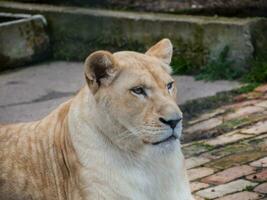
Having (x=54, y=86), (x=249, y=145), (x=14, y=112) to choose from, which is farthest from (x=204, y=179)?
(x=54, y=86)

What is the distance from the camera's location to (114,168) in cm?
471

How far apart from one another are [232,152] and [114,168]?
6.82ft

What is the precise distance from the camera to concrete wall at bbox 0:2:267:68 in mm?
8523

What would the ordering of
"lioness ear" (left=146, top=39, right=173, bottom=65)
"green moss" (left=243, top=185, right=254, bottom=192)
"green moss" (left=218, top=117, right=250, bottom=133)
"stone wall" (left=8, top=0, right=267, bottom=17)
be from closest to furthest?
1. "lioness ear" (left=146, top=39, right=173, bottom=65)
2. "green moss" (left=243, top=185, right=254, bottom=192)
3. "green moss" (left=218, top=117, right=250, bottom=133)
4. "stone wall" (left=8, top=0, right=267, bottom=17)

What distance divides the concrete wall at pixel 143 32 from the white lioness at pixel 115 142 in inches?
141

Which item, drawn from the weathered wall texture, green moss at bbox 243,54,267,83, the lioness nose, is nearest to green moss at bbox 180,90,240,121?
green moss at bbox 243,54,267,83

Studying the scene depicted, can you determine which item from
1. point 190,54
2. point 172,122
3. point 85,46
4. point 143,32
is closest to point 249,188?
point 172,122

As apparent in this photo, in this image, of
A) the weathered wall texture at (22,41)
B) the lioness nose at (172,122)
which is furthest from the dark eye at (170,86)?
the weathered wall texture at (22,41)

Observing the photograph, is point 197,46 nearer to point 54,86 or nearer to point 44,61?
point 54,86

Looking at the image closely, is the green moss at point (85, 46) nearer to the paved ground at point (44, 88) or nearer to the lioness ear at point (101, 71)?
the paved ground at point (44, 88)

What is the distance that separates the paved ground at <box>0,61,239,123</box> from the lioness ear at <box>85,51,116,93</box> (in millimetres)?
3314

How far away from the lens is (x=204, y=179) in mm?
6113

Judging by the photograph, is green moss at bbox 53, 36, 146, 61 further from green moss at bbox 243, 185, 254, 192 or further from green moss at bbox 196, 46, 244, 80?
green moss at bbox 243, 185, 254, 192

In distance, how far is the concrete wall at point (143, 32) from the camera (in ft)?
28.0
